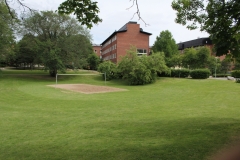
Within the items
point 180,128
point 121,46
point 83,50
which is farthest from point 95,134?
point 121,46

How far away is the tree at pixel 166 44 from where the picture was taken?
60.7 meters

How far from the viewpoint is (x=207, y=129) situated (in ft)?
22.4

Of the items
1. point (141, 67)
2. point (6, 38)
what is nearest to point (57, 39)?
point (6, 38)

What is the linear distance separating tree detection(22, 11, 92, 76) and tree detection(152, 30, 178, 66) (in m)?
26.9

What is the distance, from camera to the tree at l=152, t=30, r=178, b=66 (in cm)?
6067

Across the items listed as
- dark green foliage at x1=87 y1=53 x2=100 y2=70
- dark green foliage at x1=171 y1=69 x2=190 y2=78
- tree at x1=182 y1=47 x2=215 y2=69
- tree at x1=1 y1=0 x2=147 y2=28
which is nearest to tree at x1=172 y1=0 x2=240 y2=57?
tree at x1=1 y1=0 x2=147 y2=28

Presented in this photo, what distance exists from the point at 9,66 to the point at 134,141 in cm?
7937

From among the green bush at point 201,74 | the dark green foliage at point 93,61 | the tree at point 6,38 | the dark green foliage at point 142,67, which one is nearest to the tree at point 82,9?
the dark green foliage at point 142,67

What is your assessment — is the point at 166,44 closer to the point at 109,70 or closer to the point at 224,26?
the point at 109,70

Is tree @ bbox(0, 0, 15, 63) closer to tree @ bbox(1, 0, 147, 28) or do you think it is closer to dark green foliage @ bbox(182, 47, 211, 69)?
tree @ bbox(1, 0, 147, 28)

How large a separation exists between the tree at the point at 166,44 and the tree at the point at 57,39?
2686cm

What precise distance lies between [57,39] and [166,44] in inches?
1301

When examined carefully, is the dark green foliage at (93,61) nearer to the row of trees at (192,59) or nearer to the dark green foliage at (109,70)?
the row of trees at (192,59)

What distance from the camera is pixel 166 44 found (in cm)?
6156
